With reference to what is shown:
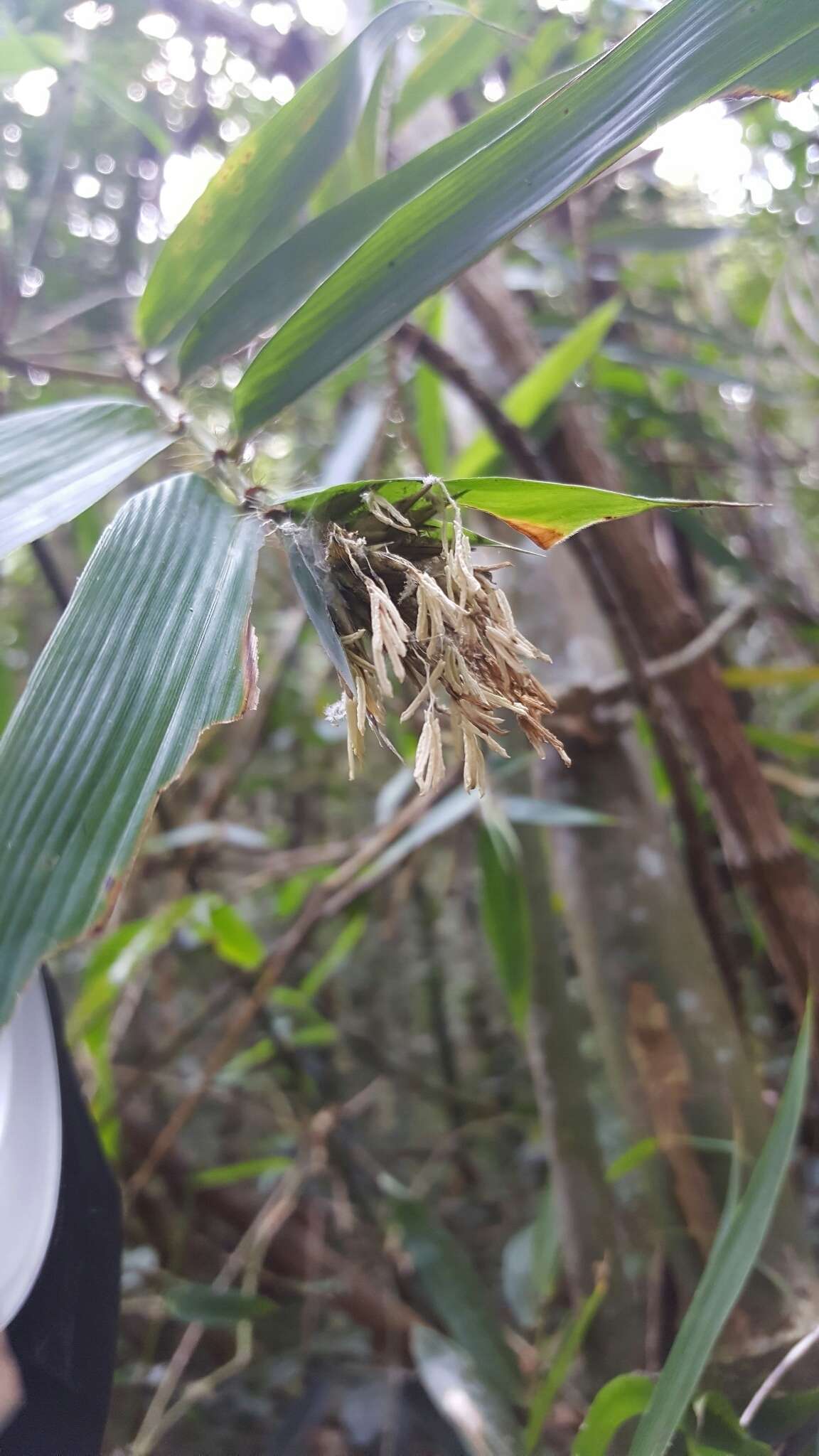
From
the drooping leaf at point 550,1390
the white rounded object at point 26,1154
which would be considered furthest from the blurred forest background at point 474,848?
the white rounded object at point 26,1154

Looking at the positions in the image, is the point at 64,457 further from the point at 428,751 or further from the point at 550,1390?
the point at 550,1390

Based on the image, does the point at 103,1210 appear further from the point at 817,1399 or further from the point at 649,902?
the point at 649,902

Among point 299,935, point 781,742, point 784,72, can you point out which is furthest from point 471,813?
point 784,72

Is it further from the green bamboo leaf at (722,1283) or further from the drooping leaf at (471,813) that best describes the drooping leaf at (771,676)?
the green bamboo leaf at (722,1283)

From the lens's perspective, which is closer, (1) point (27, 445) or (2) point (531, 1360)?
(1) point (27, 445)

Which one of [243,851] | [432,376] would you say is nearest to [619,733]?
[432,376]

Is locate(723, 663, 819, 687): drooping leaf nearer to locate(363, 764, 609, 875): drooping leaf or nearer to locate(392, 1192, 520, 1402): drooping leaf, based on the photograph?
locate(363, 764, 609, 875): drooping leaf
